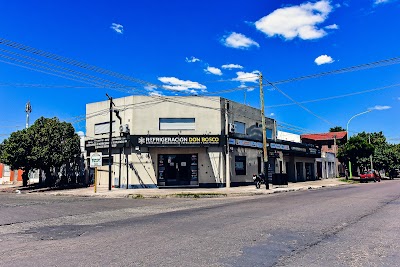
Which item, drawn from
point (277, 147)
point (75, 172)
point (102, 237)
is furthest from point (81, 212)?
point (277, 147)

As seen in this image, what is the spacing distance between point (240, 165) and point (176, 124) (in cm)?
730

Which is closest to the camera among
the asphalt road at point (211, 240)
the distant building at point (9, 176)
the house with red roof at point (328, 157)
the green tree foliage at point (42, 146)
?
the asphalt road at point (211, 240)

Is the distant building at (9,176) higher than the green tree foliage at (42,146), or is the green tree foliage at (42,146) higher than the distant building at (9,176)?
the green tree foliage at (42,146)

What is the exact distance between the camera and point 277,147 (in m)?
35.1

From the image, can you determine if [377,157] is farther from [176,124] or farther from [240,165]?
[176,124]

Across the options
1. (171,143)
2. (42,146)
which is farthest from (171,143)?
(42,146)

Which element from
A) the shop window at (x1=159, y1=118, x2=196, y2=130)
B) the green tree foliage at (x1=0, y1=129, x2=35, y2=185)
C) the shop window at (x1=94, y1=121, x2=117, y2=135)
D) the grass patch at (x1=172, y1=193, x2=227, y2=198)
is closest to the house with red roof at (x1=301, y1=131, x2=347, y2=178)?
the shop window at (x1=159, y1=118, x2=196, y2=130)

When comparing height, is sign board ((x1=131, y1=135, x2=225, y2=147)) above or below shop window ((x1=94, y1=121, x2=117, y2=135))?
below

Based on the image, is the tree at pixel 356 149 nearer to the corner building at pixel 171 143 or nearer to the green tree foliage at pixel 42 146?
the corner building at pixel 171 143

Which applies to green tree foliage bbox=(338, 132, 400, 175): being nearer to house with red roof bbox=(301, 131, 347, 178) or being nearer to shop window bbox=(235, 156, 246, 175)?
house with red roof bbox=(301, 131, 347, 178)

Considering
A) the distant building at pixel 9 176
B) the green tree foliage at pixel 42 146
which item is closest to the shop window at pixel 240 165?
the green tree foliage at pixel 42 146

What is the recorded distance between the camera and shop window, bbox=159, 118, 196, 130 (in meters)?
27.7

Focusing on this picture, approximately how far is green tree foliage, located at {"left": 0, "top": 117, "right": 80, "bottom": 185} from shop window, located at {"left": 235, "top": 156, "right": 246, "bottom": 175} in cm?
1467

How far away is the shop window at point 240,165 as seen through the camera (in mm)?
29906
